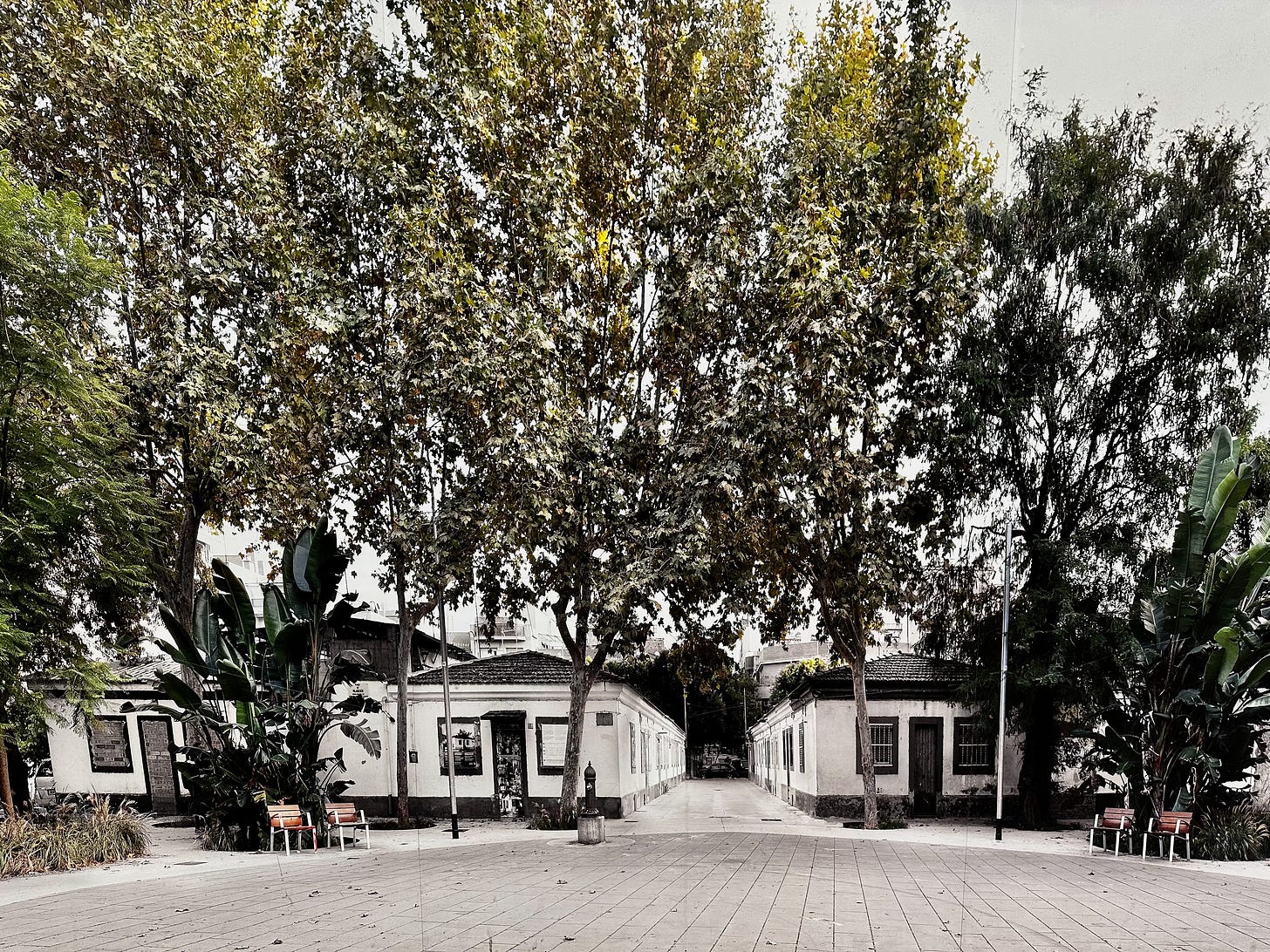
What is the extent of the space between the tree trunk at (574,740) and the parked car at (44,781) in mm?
10973

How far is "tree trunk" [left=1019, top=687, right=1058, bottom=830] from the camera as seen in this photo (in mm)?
13461

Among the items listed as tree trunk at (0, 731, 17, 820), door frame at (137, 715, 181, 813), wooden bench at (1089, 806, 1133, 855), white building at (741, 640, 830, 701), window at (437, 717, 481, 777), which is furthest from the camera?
white building at (741, 640, 830, 701)

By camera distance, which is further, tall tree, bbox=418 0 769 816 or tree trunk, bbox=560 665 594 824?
tree trunk, bbox=560 665 594 824

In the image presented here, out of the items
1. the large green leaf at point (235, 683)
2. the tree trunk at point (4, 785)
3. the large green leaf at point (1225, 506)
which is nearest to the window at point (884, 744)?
the large green leaf at point (1225, 506)

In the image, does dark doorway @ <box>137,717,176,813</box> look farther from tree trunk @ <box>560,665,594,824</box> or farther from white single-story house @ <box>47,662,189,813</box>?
tree trunk @ <box>560,665,594,824</box>

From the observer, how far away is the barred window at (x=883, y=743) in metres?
15.4

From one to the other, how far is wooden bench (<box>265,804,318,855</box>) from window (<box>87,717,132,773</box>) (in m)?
8.12

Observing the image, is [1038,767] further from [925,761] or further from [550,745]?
[550,745]

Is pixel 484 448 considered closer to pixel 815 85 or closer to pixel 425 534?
pixel 425 534

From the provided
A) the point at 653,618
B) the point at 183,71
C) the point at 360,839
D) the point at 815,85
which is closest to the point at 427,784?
the point at 360,839

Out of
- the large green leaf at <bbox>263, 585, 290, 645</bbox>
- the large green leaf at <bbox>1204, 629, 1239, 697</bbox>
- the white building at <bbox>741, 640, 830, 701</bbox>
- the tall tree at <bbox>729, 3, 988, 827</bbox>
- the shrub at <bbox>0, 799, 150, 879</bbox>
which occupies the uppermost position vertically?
the tall tree at <bbox>729, 3, 988, 827</bbox>

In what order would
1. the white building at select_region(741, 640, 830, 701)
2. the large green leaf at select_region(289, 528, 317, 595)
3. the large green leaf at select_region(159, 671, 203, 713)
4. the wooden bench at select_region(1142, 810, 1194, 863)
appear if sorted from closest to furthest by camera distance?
the wooden bench at select_region(1142, 810, 1194, 863), the large green leaf at select_region(159, 671, 203, 713), the large green leaf at select_region(289, 528, 317, 595), the white building at select_region(741, 640, 830, 701)

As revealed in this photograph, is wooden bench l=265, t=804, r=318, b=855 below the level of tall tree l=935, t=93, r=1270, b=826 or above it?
below

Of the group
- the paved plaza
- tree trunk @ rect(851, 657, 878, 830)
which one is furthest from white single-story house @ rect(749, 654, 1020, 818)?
the paved plaza
